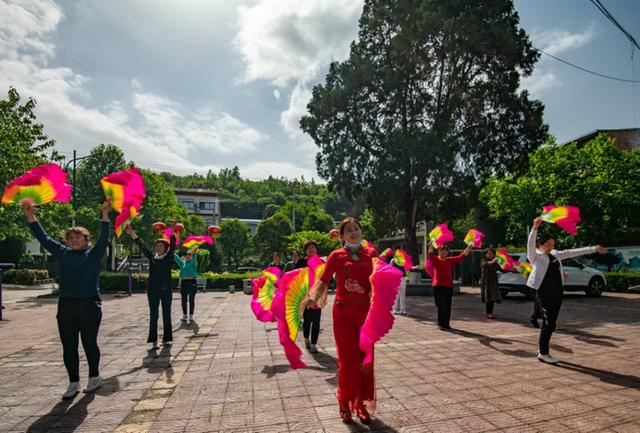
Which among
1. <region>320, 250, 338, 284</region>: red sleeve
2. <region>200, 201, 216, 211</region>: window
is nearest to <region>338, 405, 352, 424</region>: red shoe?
<region>320, 250, 338, 284</region>: red sleeve

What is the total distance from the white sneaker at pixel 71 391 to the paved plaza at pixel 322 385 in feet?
0.27

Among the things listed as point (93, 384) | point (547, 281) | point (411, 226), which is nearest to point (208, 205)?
point (411, 226)

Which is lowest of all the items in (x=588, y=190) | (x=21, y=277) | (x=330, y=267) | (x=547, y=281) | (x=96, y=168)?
(x=21, y=277)

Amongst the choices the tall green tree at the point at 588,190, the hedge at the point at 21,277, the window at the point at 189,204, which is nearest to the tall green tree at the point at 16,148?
the hedge at the point at 21,277

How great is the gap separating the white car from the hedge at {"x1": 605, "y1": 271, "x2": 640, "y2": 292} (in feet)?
11.0

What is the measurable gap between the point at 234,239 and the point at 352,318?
4938 cm

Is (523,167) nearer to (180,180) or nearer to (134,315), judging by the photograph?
(134,315)

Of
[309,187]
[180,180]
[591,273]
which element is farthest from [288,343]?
[309,187]

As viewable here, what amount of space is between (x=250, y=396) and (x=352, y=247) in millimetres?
2186

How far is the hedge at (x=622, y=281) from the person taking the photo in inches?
773

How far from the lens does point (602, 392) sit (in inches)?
188

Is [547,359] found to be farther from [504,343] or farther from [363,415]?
[363,415]

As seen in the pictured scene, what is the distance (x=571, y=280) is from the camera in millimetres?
16734

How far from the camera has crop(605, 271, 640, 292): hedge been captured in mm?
19625
